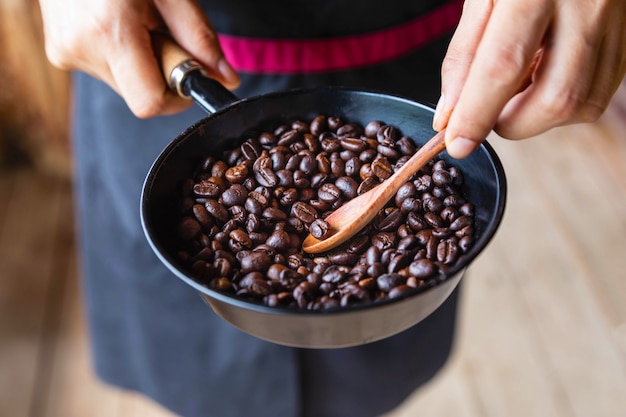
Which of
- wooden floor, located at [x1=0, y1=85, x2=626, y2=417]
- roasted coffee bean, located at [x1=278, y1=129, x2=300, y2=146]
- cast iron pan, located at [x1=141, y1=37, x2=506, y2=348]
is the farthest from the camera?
wooden floor, located at [x1=0, y1=85, x2=626, y2=417]

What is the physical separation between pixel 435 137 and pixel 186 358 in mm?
794

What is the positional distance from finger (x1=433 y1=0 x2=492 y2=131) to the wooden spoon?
5 cm

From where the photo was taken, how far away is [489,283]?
2020 mm

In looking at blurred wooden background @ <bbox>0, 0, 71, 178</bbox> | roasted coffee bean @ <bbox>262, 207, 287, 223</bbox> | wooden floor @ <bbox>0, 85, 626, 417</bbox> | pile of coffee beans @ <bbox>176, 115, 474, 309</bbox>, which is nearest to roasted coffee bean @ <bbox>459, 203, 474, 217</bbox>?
pile of coffee beans @ <bbox>176, 115, 474, 309</bbox>

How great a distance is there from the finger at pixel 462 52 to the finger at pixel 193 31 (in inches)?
13.1

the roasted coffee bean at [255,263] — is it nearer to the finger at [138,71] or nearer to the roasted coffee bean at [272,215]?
the roasted coffee bean at [272,215]

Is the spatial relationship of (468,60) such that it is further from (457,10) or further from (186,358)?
(186,358)

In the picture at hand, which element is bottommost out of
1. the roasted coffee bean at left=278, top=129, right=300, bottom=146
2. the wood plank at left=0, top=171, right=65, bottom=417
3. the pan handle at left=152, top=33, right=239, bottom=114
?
the wood plank at left=0, top=171, right=65, bottom=417

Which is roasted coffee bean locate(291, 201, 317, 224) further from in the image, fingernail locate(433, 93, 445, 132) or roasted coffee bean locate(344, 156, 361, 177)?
fingernail locate(433, 93, 445, 132)

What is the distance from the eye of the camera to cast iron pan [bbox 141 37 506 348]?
2.02 feet

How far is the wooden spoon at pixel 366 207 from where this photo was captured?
0.72 meters

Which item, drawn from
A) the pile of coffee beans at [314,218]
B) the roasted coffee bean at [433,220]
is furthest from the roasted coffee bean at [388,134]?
the roasted coffee bean at [433,220]

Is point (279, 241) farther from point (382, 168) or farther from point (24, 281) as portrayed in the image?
point (24, 281)

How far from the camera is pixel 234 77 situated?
2.99ft
